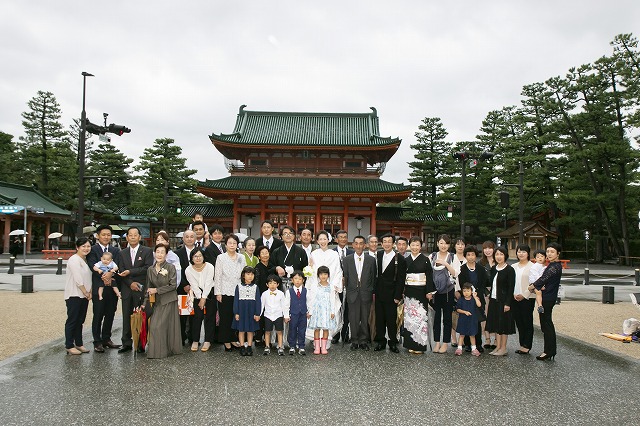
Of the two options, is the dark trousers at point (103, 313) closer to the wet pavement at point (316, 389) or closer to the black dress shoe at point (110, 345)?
the black dress shoe at point (110, 345)

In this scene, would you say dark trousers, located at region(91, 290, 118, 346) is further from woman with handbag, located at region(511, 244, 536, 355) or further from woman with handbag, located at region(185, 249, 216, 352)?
woman with handbag, located at region(511, 244, 536, 355)

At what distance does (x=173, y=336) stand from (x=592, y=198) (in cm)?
2780

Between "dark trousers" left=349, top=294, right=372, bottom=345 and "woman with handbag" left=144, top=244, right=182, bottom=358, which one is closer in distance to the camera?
"woman with handbag" left=144, top=244, right=182, bottom=358

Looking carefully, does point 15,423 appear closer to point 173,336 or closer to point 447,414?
point 173,336

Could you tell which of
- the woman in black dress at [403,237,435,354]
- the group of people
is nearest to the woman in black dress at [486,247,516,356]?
the group of people

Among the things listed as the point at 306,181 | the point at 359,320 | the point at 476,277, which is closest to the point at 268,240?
the point at 359,320

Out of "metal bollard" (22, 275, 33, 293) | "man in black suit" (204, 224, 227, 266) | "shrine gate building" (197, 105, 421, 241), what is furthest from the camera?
"shrine gate building" (197, 105, 421, 241)

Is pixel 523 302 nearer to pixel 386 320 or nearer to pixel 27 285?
Answer: pixel 386 320

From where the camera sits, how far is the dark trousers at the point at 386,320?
7048 millimetres

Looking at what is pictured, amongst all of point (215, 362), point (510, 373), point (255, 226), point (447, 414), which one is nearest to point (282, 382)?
point (215, 362)

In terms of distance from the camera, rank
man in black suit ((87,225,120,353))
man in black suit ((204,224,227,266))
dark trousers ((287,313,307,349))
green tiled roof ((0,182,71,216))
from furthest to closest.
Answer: green tiled roof ((0,182,71,216)), man in black suit ((204,224,227,266)), dark trousers ((287,313,307,349)), man in black suit ((87,225,120,353))

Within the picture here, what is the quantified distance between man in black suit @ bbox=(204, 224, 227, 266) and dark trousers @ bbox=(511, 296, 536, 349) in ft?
15.5

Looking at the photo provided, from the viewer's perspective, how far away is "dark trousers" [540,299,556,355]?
6414 millimetres

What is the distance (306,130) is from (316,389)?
3092 centimetres
